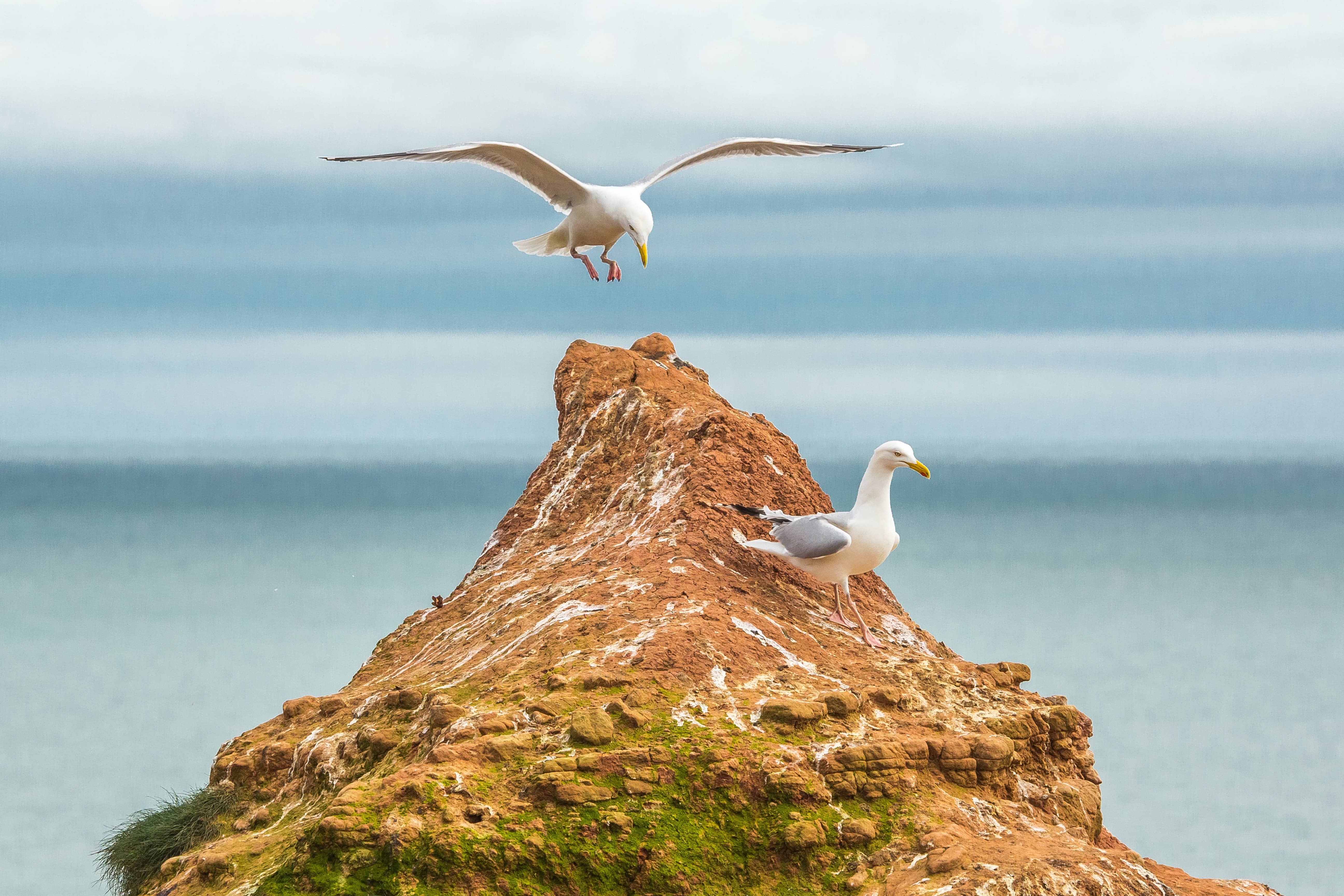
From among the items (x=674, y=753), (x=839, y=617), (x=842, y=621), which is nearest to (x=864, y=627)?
(x=842, y=621)

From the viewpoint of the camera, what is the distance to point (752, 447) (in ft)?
50.1

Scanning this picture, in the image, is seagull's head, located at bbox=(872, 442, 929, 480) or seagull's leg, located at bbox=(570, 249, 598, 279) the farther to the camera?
seagull's leg, located at bbox=(570, 249, 598, 279)

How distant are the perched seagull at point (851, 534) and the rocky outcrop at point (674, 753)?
37cm

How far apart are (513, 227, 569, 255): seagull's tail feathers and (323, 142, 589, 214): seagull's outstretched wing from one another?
1.97 feet

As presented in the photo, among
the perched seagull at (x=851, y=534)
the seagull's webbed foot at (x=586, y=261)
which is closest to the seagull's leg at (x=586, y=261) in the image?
the seagull's webbed foot at (x=586, y=261)

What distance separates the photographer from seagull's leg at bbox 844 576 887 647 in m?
13.1

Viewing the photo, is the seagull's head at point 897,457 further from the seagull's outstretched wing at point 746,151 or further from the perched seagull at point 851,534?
the seagull's outstretched wing at point 746,151

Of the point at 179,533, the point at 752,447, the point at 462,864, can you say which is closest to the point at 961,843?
the point at 462,864

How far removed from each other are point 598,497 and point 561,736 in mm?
5563

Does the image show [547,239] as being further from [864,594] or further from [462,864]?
[462,864]

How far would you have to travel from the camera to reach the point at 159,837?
1327cm

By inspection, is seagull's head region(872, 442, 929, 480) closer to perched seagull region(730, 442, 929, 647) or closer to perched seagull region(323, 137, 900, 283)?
perched seagull region(730, 442, 929, 647)

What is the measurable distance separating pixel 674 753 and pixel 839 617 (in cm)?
393

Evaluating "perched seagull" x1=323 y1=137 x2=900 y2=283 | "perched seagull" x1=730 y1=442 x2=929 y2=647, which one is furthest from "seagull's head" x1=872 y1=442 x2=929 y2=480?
"perched seagull" x1=323 y1=137 x2=900 y2=283
